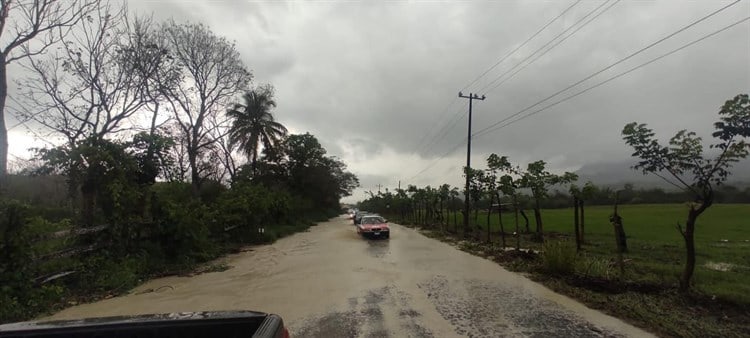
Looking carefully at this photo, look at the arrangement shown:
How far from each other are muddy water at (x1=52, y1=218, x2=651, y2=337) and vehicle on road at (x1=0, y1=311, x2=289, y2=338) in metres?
4.03

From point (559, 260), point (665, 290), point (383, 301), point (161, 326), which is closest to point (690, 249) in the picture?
point (665, 290)

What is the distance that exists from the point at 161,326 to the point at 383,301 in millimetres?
6474

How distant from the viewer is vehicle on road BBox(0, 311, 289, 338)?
2.45m

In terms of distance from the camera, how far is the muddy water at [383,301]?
262 inches

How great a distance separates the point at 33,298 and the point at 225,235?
14.4 metres

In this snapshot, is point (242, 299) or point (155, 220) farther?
point (155, 220)

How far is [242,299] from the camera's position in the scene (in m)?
9.22

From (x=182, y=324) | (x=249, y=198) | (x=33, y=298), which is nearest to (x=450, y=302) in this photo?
(x=182, y=324)

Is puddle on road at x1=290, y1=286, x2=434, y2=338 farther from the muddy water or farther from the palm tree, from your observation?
the palm tree

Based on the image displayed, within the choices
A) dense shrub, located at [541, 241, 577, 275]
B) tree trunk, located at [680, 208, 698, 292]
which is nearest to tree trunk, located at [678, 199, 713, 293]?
tree trunk, located at [680, 208, 698, 292]

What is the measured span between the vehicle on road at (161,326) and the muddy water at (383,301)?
4.03 meters

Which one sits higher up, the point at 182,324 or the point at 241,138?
the point at 241,138

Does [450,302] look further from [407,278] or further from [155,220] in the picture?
[155,220]

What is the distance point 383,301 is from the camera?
8594 mm
